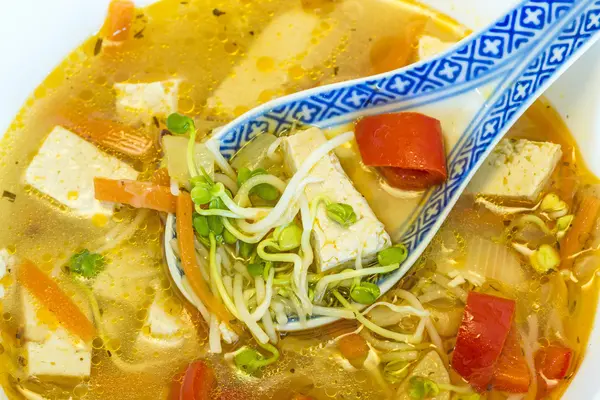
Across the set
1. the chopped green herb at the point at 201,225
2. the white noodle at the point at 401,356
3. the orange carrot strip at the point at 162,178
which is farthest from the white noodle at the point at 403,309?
the orange carrot strip at the point at 162,178

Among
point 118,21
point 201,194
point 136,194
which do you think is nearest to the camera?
point 201,194

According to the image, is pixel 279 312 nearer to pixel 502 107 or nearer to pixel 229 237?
pixel 229 237

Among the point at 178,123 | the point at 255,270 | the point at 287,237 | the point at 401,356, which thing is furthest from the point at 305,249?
the point at 178,123

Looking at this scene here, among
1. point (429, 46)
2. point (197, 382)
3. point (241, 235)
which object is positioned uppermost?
point (429, 46)

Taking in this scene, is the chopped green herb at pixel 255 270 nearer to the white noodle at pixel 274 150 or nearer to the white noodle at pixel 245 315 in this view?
the white noodle at pixel 245 315

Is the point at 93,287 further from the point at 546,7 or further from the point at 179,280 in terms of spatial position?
the point at 546,7

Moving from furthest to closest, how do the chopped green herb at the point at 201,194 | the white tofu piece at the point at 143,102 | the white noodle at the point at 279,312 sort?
the white tofu piece at the point at 143,102 → the white noodle at the point at 279,312 → the chopped green herb at the point at 201,194

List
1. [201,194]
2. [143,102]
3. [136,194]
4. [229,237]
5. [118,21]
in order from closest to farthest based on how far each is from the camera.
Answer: [201,194]
[229,237]
[136,194]
[143,102]
[118,21]

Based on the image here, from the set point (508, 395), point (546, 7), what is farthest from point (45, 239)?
point (546, 7)
